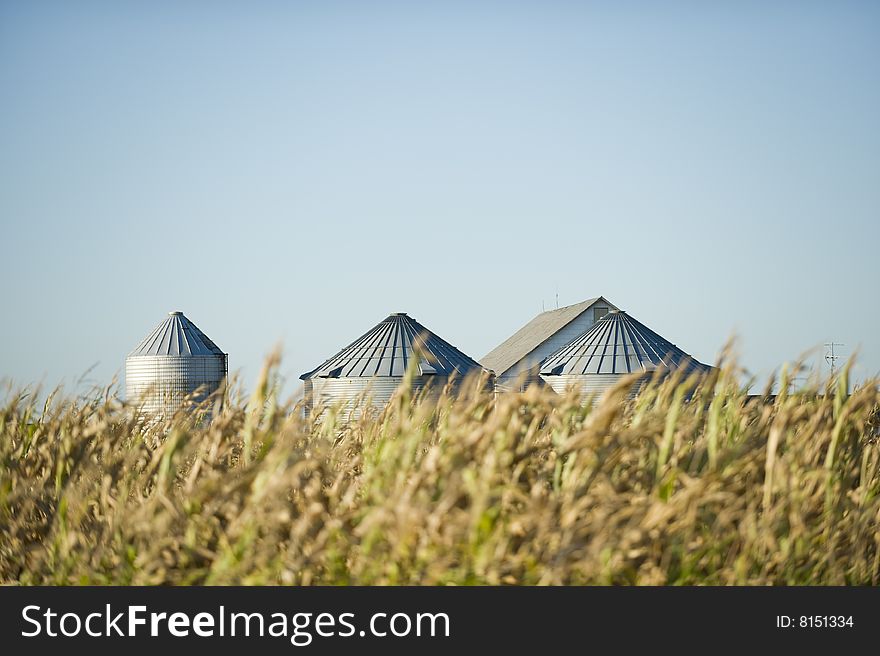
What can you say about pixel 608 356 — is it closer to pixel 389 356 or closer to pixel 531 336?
pixel 389 356

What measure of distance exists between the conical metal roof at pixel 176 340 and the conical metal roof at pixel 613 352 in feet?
32.3

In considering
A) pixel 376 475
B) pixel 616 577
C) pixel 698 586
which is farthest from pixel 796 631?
pixel 376 475

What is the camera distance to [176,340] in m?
24.5

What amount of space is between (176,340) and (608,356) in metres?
12.0

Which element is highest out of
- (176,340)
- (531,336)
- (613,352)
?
(531,336)

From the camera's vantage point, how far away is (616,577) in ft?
12.3

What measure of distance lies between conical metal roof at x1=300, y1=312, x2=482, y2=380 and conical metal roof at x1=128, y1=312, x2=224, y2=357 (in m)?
4.91

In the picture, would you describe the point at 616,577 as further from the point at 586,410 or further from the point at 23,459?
the point at 23,459

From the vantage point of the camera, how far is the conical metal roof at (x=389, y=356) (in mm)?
19156

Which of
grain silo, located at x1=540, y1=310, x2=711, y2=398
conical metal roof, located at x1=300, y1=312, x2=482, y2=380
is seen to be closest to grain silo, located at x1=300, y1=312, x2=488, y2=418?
conical metal roof, located at x1=300, y1=312, x2=482, y2=380

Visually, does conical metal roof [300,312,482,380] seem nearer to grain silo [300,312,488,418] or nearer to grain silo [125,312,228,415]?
grain silo [300,312,488,418]

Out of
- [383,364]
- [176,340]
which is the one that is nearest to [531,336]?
[176,340]

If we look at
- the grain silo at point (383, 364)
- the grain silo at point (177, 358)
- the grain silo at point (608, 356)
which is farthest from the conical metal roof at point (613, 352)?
the grain silo at point (177, 358)

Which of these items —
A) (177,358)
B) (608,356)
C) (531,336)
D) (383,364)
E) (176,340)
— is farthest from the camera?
(531,336)
